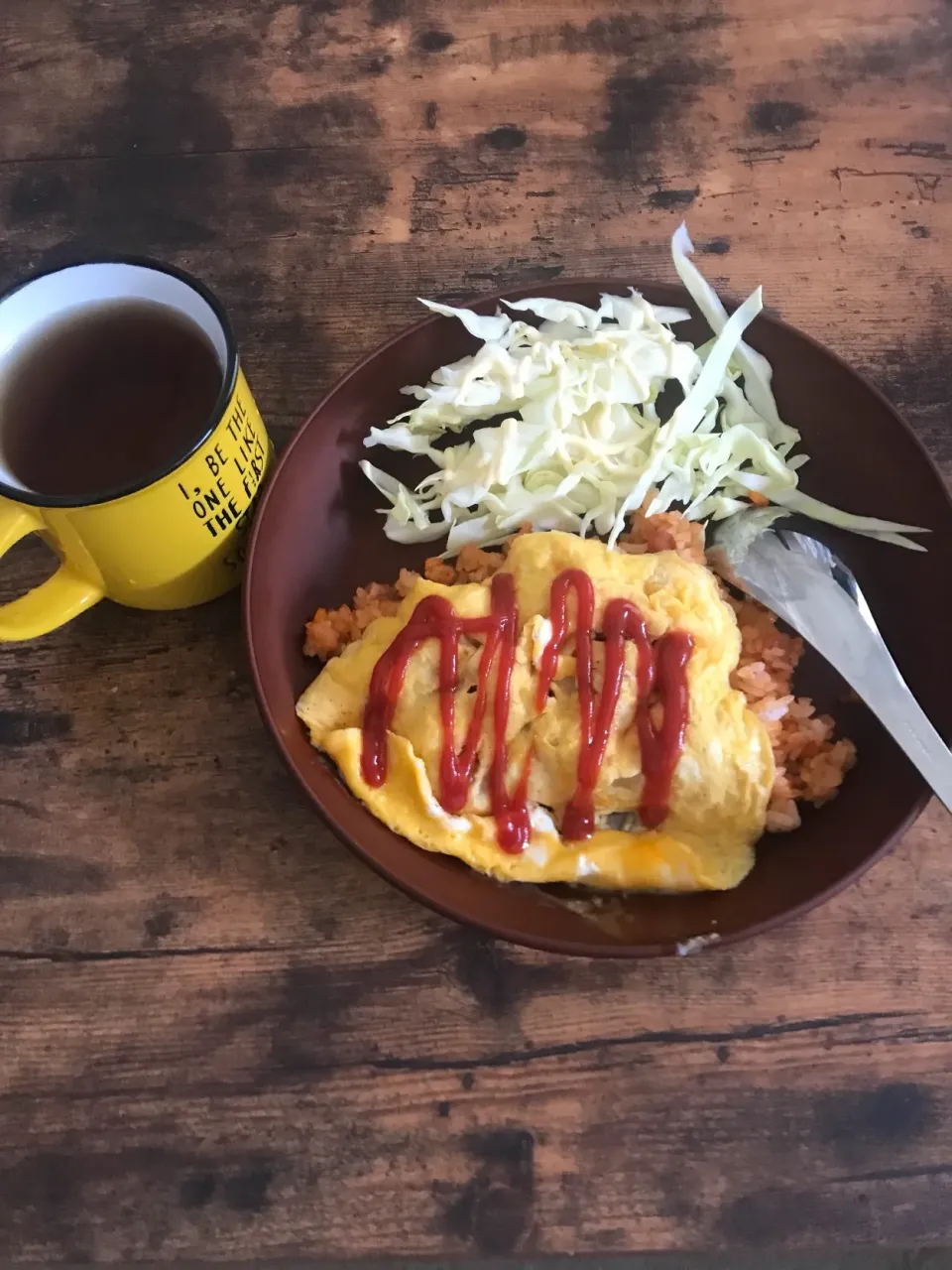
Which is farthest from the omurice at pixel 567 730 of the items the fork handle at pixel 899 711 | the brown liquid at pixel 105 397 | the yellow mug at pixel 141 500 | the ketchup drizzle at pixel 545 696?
the brown liquid at pixel 105 397

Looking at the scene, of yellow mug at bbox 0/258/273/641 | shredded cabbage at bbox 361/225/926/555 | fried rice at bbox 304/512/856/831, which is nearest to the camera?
yellow mug at bbox 0/258/273/641

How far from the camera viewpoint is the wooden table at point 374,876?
112 centimetres

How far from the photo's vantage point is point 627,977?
1.17 meters

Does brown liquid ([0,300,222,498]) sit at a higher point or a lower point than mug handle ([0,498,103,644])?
higher

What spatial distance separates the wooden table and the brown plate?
0.10 meters

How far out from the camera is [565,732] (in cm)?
116

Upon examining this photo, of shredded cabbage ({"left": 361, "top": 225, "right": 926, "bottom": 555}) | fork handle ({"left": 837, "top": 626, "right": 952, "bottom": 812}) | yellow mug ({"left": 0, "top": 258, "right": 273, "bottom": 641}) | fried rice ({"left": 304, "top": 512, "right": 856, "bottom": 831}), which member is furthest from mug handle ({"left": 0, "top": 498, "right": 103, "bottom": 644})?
fork handle ({"left": 837, "top": 626, "right": 952, "bottom": 812})

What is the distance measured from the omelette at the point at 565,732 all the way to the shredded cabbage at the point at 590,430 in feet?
0.50

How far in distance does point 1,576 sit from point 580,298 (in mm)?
847

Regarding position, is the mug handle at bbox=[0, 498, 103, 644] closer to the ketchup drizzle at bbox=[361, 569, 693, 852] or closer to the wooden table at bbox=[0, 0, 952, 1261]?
the wooden table at bbox=[0, 0, 952, 1261]

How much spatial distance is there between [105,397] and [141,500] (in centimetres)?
20

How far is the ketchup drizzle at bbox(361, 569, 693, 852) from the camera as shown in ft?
3.75

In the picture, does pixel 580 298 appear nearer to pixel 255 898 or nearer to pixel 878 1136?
pixel 255 898

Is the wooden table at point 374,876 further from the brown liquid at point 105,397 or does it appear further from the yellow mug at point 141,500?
the brown liquid at point 105,397
